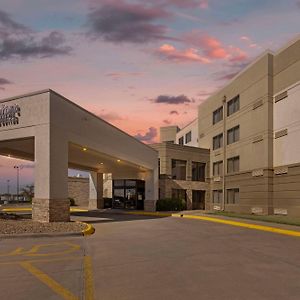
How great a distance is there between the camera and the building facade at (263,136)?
→ 29922mm

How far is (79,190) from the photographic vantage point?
56.5m

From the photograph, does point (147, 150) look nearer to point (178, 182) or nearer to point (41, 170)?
point (178, 182)

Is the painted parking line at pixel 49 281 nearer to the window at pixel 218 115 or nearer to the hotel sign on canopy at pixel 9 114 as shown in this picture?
the hotel sign on canopy at pixel 9 114

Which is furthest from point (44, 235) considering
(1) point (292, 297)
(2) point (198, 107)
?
(2) point (198, 107)

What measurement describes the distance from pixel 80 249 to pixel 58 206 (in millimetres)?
8867

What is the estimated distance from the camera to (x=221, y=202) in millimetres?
42219

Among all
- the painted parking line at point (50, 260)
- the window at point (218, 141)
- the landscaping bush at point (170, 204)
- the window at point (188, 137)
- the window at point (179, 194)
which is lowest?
the landscaping bush at point (170, 204)

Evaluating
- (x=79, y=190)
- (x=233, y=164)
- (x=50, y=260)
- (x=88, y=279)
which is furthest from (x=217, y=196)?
(x=88, y=279)

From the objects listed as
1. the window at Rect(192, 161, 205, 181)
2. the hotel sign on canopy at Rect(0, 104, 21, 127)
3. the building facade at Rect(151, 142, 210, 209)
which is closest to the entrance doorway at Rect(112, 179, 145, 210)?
the building facade at Rect(151, 142, 210, 209)

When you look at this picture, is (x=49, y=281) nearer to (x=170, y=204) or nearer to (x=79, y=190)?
(x=170, y=204)

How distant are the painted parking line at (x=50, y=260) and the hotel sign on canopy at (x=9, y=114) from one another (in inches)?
432

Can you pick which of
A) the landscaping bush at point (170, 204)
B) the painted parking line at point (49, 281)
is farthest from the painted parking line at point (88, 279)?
the landscaping bush at point (170, 204)

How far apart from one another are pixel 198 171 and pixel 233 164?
7.84 m

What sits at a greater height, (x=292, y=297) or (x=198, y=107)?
(x=198, y=107)
